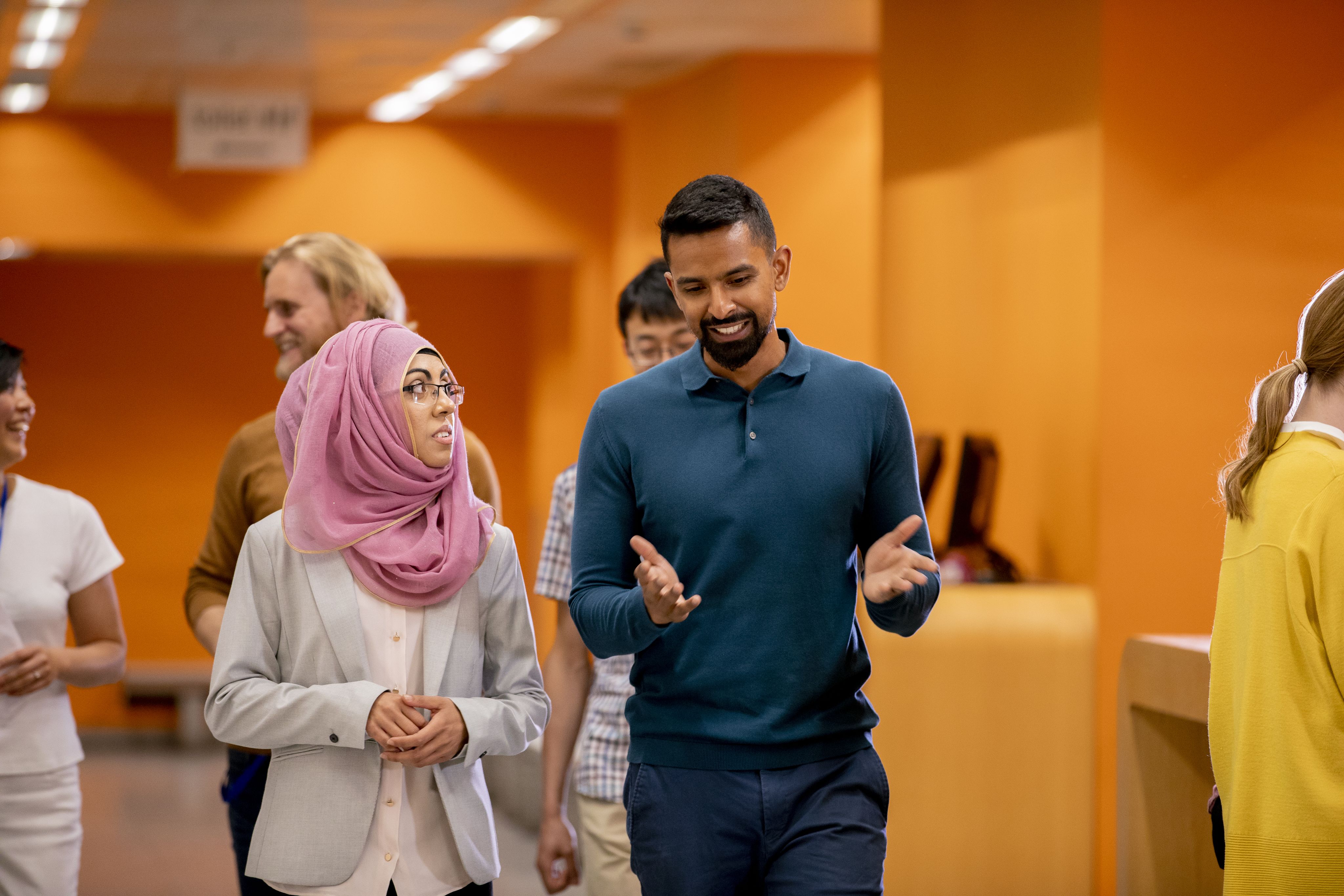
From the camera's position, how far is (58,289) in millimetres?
11430

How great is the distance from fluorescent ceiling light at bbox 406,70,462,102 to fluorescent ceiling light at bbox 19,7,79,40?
2009mm

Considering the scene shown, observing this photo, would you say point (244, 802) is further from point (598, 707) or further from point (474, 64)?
point (474, 64)

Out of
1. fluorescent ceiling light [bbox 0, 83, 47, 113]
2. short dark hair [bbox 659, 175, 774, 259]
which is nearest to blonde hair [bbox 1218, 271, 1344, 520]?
short dark hair [bbox 659, 175, 774, 259]

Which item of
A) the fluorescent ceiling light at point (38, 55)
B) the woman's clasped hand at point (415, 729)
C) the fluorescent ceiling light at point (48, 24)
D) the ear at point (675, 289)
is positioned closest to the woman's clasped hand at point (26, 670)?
the woman's clasped hand at point (415, 729)

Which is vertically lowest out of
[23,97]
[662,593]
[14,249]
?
[662,593]

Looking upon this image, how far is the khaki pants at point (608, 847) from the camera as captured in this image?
9.58ft

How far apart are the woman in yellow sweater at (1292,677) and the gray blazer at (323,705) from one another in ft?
3.73

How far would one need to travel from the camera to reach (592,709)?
302 cm

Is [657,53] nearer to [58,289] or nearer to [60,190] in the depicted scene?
[60,190]

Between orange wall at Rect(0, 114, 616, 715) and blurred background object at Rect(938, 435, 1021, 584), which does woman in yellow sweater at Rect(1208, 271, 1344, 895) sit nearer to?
blurred background object at Rect(938, 435, 1021, 584)

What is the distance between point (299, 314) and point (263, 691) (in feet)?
3.60

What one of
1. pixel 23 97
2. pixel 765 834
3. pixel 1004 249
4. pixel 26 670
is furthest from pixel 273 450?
pixel 23 97

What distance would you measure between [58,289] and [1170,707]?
9.97 metres

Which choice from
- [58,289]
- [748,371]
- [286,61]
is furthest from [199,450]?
A: [748,371]
